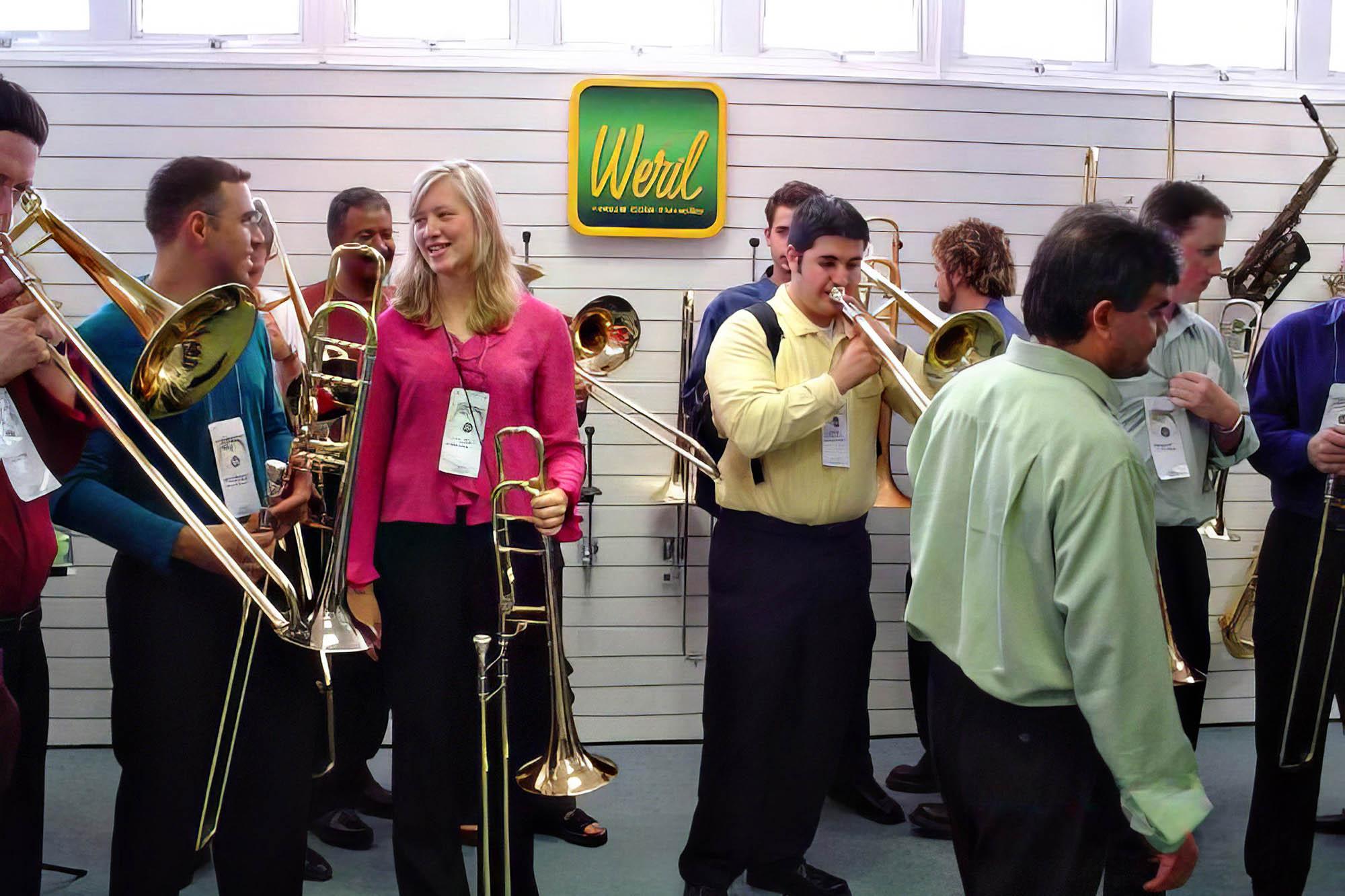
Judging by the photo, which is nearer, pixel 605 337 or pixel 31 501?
pixel 31 501

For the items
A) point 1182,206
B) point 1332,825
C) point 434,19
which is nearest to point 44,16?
point 434,19

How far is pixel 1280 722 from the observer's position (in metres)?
3.29

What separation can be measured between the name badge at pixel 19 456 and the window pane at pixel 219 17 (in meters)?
3.19

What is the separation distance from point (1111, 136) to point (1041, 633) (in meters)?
3.94

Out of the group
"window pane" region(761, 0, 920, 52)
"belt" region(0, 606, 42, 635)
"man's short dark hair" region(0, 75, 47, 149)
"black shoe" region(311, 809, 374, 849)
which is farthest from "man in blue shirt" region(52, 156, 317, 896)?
"window pane" region(761, 0, 920, 52)

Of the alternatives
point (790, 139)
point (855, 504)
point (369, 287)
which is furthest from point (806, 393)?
point (790, 139)

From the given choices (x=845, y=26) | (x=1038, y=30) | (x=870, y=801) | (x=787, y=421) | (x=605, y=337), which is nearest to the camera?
(x=787, y=421)

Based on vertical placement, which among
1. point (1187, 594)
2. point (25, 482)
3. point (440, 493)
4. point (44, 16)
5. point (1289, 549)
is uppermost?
point (44, 16)

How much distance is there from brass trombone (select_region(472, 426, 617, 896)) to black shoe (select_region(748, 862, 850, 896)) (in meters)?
0.88

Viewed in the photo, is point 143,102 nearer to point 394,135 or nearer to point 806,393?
point 394,135

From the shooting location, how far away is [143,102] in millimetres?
4770

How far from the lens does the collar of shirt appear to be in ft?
6.54

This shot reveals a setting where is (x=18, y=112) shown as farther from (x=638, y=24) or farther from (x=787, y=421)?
(x=638, y=24)

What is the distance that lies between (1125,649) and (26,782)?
2.45 m
